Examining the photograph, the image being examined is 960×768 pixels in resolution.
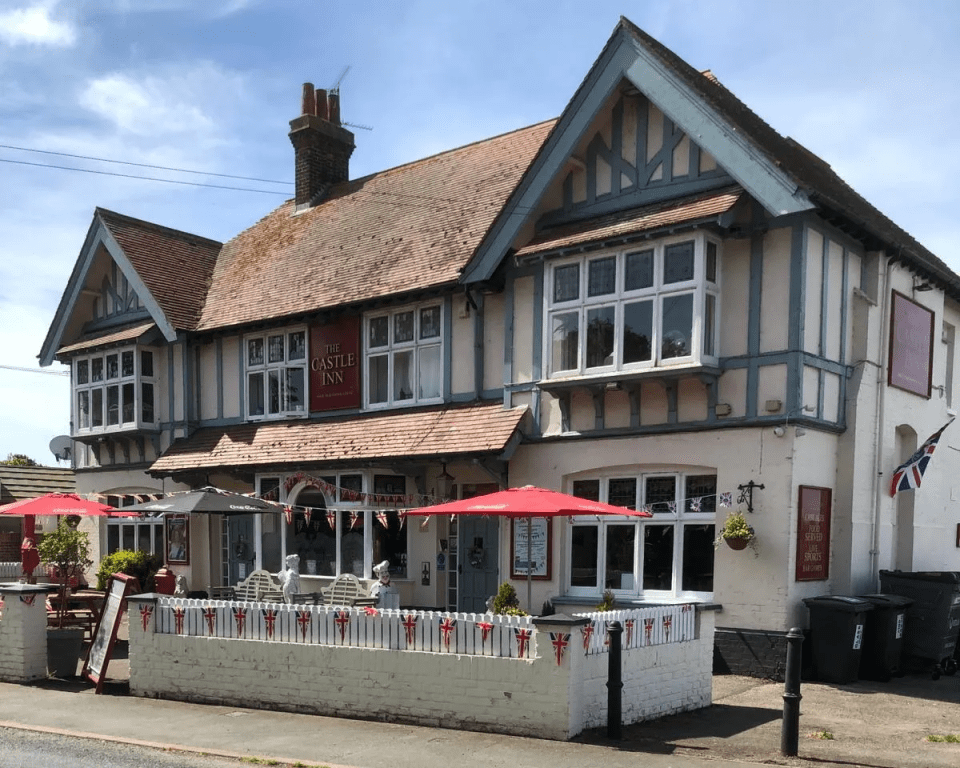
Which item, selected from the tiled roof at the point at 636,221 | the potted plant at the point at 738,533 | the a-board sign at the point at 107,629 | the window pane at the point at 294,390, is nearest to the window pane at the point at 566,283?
the tiled roof at the point at 636,221

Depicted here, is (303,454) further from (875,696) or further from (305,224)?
(875,696)

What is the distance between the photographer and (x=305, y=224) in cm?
2234

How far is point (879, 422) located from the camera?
15.1 meters

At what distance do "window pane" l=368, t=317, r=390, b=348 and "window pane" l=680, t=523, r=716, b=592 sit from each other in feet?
21.4

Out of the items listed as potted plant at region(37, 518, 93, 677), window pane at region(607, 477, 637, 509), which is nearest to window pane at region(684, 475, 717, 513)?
window pane at region(607, 477, 637, 509)

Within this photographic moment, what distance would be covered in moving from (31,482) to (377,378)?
16011 mm

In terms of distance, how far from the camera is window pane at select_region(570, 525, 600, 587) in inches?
598

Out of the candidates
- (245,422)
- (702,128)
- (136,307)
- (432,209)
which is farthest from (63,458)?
(702,128)

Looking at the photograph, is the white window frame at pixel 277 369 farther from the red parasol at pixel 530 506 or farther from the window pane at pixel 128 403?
the red parasol at pixel 530 506

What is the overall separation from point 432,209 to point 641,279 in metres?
6.09

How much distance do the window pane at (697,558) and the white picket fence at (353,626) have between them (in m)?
4.98

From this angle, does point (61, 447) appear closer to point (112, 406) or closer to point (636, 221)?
point (112, 406)

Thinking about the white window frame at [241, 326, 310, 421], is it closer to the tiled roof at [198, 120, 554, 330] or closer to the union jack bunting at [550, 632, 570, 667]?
the tiled roof at [198, 120, 554, 330]

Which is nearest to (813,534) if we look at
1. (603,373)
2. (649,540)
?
(649,540)
